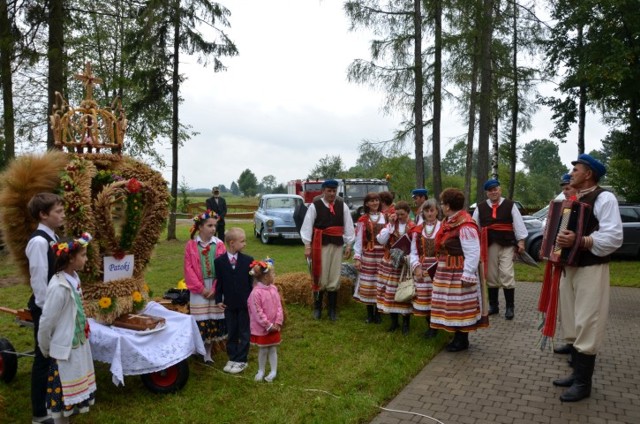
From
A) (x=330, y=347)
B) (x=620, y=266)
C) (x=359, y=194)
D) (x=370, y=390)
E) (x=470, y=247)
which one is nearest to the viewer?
(x=370, y=390)

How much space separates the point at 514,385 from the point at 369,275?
9.18ft

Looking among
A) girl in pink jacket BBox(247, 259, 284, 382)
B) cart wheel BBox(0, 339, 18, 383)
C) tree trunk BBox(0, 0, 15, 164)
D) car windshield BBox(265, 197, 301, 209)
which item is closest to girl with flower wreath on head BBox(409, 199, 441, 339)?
girl in pink jacket BBox(247, 259, 284, 382)

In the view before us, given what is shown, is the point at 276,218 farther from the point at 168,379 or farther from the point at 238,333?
the point at 168,379

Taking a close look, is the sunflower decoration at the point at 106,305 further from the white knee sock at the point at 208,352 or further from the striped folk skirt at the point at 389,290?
the striped folk skirt at the point at 389,290

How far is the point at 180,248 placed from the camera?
16500 mm

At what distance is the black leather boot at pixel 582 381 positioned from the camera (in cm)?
444

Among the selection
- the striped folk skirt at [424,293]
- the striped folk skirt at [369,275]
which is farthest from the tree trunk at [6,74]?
the striped folk skirt at [424,293]

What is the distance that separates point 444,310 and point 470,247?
0.80 meters

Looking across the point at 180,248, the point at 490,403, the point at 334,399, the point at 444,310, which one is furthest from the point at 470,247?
the point at 180,248

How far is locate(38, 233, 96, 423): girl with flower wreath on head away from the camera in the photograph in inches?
143

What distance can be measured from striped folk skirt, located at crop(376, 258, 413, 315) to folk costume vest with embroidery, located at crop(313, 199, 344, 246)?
758mm

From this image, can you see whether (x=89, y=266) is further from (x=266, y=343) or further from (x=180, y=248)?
(x=180, y=248)

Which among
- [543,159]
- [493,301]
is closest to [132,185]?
[493,301]

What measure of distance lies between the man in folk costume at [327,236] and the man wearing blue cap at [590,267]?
11.0 feet
